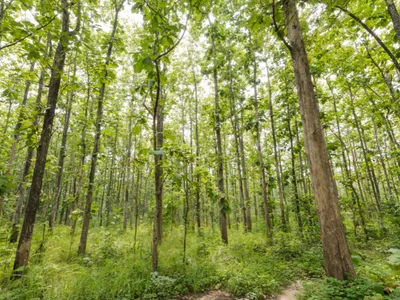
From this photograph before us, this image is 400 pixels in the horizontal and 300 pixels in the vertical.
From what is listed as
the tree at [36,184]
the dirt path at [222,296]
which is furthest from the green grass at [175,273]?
the tree at [36,184]

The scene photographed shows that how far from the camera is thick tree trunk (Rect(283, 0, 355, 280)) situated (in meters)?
3.45

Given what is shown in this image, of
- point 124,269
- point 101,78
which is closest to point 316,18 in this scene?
point 101,78

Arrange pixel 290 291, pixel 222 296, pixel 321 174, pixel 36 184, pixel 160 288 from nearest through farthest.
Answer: pixel 321 174 → pixel 36 184 → pixel 160 288 → pixel 222 296 → pixel 290 291

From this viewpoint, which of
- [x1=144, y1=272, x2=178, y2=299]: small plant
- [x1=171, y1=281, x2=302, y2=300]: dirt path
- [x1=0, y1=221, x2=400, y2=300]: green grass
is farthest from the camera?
[x1=171, y1=281, x2=302, y2=300]: dirt path

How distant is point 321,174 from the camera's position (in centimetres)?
370

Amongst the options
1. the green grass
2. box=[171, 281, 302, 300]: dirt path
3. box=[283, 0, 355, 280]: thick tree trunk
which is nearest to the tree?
the green grass

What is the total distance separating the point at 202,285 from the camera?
5.10 m

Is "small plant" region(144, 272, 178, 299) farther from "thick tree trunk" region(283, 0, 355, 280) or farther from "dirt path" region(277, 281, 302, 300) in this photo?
"thick tree trunk" region(283, 0, 355, 280)

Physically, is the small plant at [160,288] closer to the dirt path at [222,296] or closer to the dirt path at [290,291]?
the dirt path at [222,296]

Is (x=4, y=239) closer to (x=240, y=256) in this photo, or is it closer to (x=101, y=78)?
(x=101, y=78)

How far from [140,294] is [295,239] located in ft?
23.6

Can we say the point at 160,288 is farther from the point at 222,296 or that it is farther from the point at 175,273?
the point at 222,296

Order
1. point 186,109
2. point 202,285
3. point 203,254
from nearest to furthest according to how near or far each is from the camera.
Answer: point 202,285, point 203,254, point 186,109

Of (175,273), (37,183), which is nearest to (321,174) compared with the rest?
(175,273)
